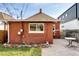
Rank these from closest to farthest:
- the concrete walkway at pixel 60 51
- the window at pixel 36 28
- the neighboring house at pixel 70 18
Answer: the concrete walkway at pixel 60 51
the window at pixel 36 28
the neighboring house at pixel 70 18

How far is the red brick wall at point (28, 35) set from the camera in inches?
448

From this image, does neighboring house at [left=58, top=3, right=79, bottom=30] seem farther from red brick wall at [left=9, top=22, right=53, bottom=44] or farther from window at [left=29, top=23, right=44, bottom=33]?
window at [left=29, top=23, right=44, bottom=33]

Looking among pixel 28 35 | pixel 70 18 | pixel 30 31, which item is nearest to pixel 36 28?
pixel 30 31

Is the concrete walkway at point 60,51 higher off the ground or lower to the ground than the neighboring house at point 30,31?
lower

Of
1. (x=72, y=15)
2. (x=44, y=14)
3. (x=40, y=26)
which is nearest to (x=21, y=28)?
(x=40, y=26)

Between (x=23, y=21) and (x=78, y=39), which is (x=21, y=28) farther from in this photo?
(x=78, y=39)

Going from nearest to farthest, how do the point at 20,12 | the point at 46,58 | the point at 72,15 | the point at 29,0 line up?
the point at 29,0
the point at 46,58
the point at 20,12
the point at 72,15

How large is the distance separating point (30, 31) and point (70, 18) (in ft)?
12.9

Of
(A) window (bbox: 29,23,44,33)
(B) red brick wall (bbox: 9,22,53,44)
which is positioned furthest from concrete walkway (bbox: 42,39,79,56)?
(A) window (bbox: 29,23,44,33)

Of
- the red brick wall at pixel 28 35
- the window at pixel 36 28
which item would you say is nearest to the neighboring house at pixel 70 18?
the red brick wall at pixel 28 35

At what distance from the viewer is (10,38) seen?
11.5 m

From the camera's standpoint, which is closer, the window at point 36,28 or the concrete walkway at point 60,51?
the concrete walkway at point 60,51

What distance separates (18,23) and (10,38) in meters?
1.03

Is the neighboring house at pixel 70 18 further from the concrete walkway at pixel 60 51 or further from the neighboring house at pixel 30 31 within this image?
the concrete walkway at pixel 60 51
